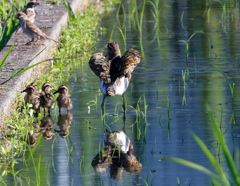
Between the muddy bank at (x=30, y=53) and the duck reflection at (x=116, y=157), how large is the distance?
1.17 m

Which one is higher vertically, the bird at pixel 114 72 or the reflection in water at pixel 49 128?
the bird at pixel 114 72

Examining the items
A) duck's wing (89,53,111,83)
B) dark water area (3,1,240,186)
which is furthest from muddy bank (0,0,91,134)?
duck's wing (89,53,111,83)

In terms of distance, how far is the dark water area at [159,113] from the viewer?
17.7 feet

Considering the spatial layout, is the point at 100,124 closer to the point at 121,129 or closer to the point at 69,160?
the point at 121,129

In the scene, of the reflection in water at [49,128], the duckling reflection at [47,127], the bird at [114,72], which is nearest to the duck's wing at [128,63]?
the bird at [114,72]

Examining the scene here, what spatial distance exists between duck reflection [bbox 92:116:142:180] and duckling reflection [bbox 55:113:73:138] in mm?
445

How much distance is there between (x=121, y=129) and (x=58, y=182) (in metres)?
1.64

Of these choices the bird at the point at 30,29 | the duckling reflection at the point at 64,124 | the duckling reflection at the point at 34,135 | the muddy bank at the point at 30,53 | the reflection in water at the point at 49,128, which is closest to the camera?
the duckling reflection at the point at 34,135

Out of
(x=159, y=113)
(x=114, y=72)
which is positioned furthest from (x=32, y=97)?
(x=159, y=113)

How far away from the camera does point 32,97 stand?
Answer: 763 centimetres

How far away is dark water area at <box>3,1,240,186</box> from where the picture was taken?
17.7ft

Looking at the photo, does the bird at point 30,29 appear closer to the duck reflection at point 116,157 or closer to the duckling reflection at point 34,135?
the duckling reflection at point 34,135

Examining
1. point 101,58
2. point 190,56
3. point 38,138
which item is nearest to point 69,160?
point 38,138

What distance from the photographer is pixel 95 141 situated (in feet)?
20.8
